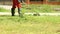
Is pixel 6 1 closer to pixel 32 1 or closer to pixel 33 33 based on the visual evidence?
pixel 32 1

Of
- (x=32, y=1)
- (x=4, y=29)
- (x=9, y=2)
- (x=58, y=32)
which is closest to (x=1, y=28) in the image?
(x=4, y=29)

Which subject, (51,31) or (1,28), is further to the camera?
(1,28)

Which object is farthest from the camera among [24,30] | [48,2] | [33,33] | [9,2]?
[48,2]

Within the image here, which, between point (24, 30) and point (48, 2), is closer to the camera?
point (24, 30)

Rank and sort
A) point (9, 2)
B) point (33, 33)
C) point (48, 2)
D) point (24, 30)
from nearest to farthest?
point (33, 33)
point (24, 30)
point (9, 2)
point (48, 2)

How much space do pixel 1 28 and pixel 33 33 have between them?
68.6 inches

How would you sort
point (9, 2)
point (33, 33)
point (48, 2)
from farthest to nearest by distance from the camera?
1. point (48, 2)
2. point (9, 2)
3. point (33, 33)

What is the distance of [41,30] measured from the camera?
417 inches

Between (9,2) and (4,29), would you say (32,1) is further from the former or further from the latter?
(4,29)

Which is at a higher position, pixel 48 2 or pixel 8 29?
pixel 8 29

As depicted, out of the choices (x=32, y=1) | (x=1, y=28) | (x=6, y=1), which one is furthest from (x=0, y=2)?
(x=1, y=28)

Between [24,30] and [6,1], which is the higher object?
[24,30]

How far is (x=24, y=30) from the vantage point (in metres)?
10.5

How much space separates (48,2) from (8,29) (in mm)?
32121
